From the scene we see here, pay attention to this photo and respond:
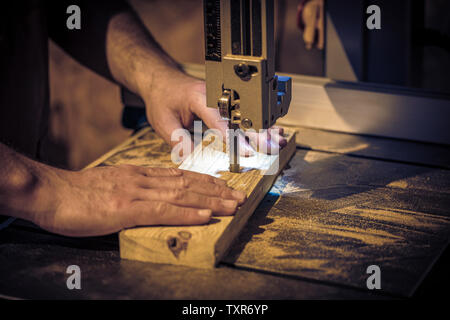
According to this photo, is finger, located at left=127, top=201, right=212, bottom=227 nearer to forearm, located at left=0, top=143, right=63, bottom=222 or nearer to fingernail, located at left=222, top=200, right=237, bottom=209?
fingernail, located at left=222, top=200, right=237, bottom=209

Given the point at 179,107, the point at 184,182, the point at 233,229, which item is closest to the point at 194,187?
the point at 184,182

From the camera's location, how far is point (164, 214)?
1.06m

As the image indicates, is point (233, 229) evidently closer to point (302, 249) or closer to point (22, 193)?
point (302, 249)

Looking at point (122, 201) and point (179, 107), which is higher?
point (179, 107)

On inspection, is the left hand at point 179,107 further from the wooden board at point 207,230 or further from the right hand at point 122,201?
the right hand at point 122,201

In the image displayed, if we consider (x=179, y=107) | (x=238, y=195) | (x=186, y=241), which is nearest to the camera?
(x=186, y=241)

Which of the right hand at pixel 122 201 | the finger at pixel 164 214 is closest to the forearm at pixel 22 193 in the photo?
the right hand at pixel 122 201

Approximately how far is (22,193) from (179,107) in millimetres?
554

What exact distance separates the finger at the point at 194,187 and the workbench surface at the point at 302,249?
0.25 ft

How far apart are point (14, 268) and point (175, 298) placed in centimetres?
34

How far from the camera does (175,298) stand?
0.94 m

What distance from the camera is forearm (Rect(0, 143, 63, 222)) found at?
3.52 feet

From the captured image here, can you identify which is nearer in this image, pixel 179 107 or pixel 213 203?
pixel 213 203

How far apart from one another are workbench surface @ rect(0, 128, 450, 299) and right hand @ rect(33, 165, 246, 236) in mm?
65
